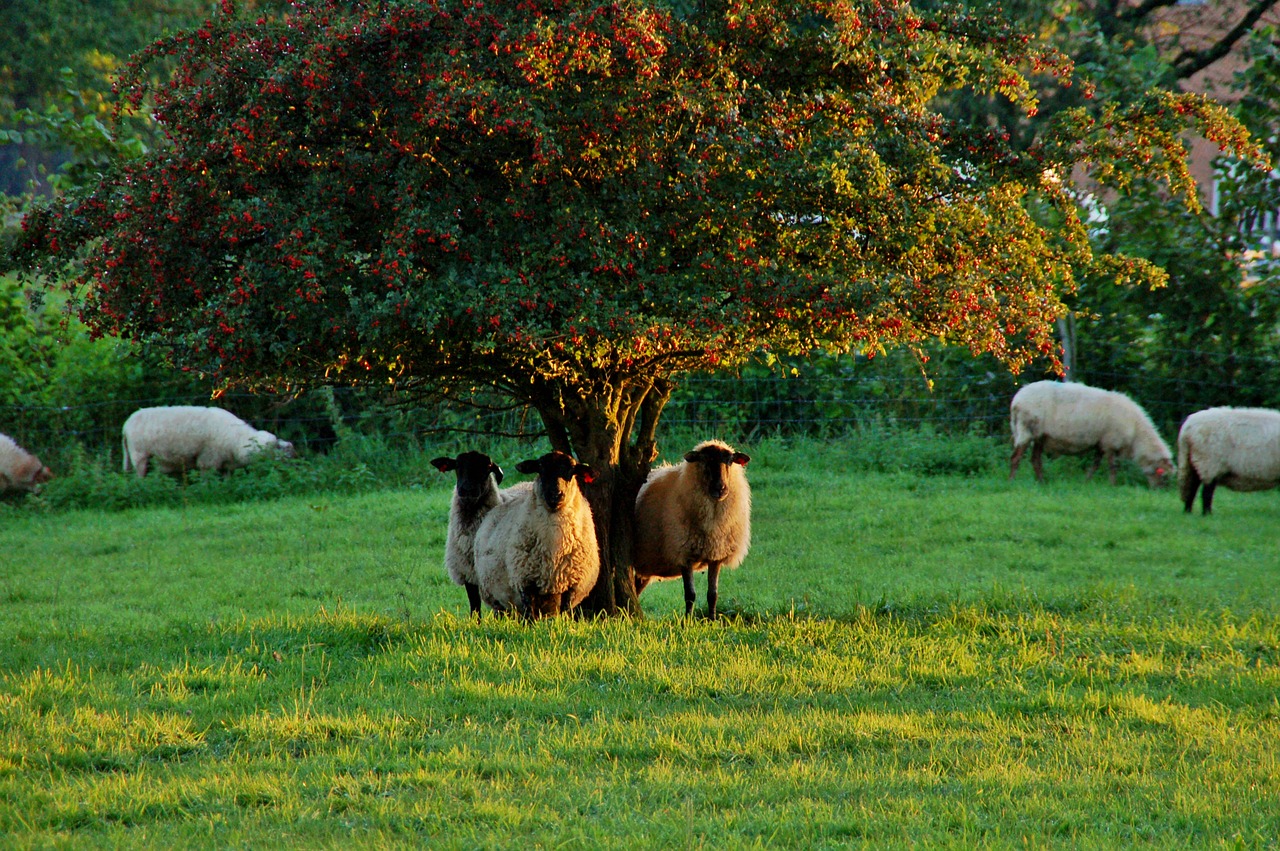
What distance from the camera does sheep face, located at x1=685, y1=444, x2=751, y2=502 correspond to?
8641mm

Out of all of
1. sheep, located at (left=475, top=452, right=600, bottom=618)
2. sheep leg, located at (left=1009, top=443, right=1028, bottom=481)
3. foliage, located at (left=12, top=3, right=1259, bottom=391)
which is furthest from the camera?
sheep leg, located at (left=1009, top=443, right=1028, bottom=481)

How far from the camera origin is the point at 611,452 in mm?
8547

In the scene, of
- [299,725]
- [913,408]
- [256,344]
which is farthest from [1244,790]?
[913,408]

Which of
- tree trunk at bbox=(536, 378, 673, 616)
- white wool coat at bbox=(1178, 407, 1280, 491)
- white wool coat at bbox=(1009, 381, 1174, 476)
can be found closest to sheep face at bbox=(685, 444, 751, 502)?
tree trunk at bbox=(536, 378, 673, 616)

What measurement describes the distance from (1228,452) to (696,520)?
850cm

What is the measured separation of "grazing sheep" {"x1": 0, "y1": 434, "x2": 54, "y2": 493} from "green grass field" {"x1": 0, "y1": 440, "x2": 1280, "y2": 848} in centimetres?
509

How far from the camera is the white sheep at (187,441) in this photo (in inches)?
654

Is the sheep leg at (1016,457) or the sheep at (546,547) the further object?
the sheep leg at (1016,457)

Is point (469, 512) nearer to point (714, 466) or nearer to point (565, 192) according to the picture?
point (714, 466)

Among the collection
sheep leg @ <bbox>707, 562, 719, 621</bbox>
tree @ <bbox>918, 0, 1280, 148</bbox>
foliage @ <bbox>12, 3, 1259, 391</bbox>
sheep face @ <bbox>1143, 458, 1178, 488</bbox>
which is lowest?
sheep leg @ <bbox>707, 562, 719, 621</bbox>

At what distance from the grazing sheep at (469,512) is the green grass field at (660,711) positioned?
0.50 meters

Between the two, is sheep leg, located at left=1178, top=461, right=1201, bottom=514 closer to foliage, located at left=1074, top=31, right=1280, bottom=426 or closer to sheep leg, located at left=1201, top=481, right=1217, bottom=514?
sheep leg, located at left=1201, top=481, right=1217, bottom=514

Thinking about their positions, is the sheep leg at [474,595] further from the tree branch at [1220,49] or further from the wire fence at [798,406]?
the tree branch at [1220,49]

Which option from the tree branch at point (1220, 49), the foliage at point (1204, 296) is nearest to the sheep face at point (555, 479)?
the foliage at point (1204, 296)
